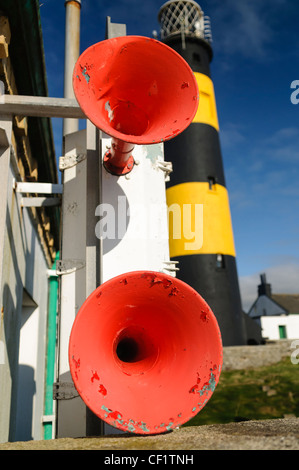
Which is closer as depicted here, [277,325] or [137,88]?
[137,88]

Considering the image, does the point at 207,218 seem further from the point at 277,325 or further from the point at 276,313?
the point at 276,313

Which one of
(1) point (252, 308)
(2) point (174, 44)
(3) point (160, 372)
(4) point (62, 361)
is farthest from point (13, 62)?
(1) point (252, 308)

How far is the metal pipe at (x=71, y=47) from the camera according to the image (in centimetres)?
499

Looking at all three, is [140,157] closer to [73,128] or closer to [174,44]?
[73,128]

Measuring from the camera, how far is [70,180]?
2977 mm

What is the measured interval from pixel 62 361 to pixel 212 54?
14.5m

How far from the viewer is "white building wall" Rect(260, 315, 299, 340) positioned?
1084 inches

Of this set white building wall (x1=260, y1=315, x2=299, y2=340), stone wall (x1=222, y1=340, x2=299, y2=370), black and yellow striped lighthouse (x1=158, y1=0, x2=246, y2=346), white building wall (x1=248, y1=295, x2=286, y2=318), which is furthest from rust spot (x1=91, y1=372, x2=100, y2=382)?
white building wall (x1=248, y1=295, x2=286, y2=318)

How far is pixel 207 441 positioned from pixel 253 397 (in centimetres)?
654

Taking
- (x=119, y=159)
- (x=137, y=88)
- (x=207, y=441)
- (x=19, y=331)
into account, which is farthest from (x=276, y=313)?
(x=207, y=441)

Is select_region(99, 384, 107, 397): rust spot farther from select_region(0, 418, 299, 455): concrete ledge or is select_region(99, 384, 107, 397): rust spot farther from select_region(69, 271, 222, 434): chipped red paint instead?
select_region(0, 418, 299, 455): concrete ledge

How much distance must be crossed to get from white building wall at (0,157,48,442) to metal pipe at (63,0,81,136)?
1.31 m

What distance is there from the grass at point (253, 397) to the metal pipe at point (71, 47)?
14.4ft

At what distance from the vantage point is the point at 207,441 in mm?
1611
